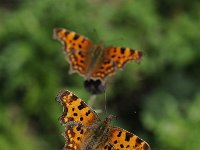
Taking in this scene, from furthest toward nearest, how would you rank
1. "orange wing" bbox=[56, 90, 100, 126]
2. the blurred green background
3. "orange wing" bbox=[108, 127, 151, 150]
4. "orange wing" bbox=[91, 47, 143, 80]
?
1. the blurred green background
2. "orange wing" bbox=[91, 47, 143, 80]
3. "orange wing" bbox=[56, 90, 100, 126]
4. "orange wing" bbox=[108, 127, 151, 150]

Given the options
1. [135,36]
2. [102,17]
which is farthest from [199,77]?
[102,17]

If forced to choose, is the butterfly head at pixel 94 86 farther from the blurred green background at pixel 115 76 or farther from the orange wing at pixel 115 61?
the blurred green background at pixel 115 76

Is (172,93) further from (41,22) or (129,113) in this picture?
(41,22)

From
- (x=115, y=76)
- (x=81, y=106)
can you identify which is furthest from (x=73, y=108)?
(x=115, y=76)

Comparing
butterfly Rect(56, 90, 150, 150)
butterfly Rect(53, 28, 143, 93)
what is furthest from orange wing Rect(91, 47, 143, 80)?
butterfly Rect(56, 90, 150, 150)

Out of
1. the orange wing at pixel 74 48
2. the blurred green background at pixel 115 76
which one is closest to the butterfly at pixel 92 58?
the orange wing at pixel 74 48

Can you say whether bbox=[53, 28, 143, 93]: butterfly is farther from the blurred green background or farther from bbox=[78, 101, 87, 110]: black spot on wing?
the blurred green background
